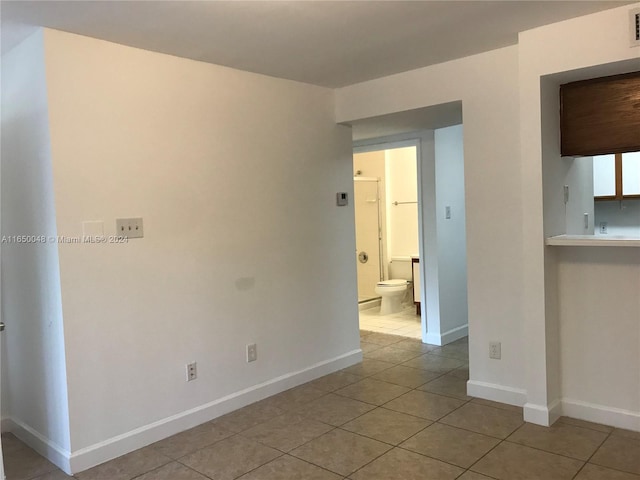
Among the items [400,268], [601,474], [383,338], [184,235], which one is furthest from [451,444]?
[400,268]

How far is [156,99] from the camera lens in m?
3.00

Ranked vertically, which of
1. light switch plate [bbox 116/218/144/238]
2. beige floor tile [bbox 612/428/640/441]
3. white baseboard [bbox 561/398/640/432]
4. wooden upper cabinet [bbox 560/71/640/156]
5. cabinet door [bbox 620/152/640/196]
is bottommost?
beige floor tile [bbox 612/428/640/441]

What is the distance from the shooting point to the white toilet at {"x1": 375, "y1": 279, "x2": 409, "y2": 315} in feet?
20.4

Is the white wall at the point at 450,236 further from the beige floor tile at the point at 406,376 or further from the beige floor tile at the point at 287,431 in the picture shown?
the beige floor tile at the point at 287,431

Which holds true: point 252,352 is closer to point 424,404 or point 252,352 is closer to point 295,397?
point 295,397

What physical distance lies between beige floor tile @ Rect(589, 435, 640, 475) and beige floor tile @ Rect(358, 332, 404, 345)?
2418mm

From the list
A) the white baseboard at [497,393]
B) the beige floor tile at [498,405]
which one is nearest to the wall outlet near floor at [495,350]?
the white baseboard at [497,393]

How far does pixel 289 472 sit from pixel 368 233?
461cm

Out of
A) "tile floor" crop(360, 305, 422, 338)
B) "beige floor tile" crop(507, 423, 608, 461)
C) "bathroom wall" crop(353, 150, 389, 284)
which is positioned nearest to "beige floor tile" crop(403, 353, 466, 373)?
"tile floor" crop(360, 305, 422, 338)

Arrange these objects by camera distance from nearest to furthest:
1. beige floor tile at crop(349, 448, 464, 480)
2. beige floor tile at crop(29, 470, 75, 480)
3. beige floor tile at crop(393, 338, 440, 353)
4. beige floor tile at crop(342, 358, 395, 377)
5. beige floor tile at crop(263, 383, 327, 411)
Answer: beige floor tile at crop(349, 448, 464, 480) < beige floor tile at crop(29, 470, 75, 480) < beige floor tile at crop(263, 383, 327, 411) < beige floor tile at crop(342, 358, 395, 377) < beige floor tile at crop(393, 338, 440, 353)

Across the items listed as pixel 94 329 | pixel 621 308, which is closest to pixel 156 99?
pixel 94 329

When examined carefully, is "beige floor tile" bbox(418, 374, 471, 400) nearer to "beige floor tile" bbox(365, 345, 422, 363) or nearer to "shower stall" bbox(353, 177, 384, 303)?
"beige floor tile" bbox(365, 345, 422, 363)

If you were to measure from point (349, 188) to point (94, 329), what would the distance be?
7.55 ft

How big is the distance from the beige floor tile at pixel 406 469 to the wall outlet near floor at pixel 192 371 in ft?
3.92
